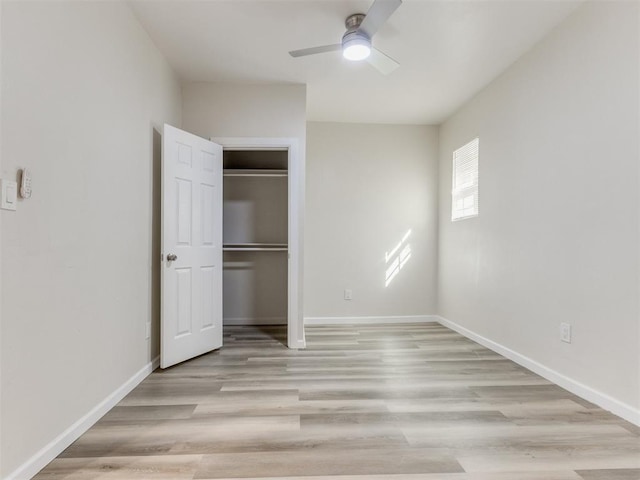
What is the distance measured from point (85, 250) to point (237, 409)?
1253 mm

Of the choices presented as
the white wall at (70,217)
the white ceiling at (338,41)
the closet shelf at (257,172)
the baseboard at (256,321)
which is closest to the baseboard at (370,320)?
the baseboard at (256,321)

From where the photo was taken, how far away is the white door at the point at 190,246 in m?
2.89

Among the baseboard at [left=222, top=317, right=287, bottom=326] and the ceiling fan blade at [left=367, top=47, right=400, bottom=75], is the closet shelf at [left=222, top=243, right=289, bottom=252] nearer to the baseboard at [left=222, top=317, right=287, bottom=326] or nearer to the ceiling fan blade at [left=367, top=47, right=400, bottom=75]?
the baseboard at [left=222, top=317, right=287, bottom=326]

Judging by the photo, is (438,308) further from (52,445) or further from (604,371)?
(52,445)

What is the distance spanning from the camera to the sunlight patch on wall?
4.74 m

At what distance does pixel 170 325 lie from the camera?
9.58 ft

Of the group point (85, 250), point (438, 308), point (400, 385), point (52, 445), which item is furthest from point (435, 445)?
point (438, 308)

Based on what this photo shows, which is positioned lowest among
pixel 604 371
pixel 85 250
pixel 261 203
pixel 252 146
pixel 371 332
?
pixel 371 332

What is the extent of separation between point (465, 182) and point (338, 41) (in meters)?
2.20

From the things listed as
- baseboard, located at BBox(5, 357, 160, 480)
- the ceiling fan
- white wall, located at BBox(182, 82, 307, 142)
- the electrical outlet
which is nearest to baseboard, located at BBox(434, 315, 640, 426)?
the electrical outlet

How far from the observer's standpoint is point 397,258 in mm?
4758

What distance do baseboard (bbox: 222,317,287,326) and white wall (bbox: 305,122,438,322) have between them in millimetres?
370

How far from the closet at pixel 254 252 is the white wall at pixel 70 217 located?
6.11 ft

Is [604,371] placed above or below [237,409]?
above
